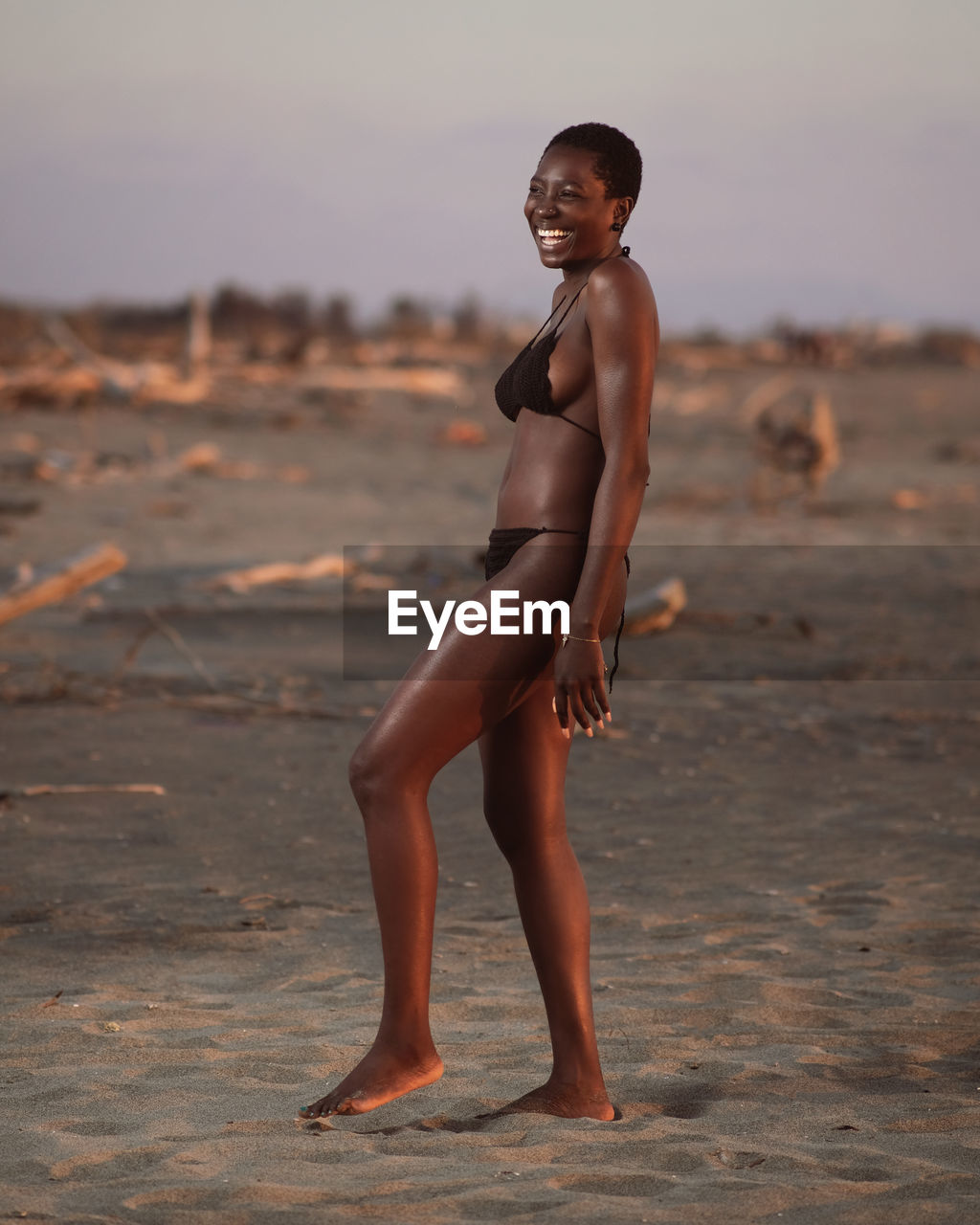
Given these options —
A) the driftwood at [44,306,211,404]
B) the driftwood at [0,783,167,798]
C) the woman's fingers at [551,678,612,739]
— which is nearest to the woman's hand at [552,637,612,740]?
the woman's fingers at [551,678,612,739]

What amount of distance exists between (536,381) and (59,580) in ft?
17.7

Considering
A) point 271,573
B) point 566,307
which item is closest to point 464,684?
point 566,307

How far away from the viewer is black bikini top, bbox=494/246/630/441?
3.15 meters

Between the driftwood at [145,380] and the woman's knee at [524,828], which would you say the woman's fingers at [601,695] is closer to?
the woman's knee at [524,828]

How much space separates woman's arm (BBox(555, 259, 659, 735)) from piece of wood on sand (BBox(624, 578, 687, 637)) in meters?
6.38

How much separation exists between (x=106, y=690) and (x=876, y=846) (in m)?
4.01

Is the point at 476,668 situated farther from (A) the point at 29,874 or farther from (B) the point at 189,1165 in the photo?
(A) the point at 29,874

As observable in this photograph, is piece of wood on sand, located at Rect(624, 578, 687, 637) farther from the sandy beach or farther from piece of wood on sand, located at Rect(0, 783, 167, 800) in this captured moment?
piece of wood on sand, located at Rect(0, 783, 167, 800)

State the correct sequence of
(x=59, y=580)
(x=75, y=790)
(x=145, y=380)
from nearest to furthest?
(x=75, y=790) < (x=59, y=580) < (x=145, y=380)

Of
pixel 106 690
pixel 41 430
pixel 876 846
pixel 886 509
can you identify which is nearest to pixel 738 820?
pixel 876 846


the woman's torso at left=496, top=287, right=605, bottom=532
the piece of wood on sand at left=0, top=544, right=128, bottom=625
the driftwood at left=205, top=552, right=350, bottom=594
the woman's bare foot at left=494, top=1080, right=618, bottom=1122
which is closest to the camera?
the woman's torso at left=496, top=287, right=605, bottom=532

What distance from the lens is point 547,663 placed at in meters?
3.18

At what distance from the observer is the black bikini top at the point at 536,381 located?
3.15 meters

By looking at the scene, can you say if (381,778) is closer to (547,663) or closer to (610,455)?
(547,663)
